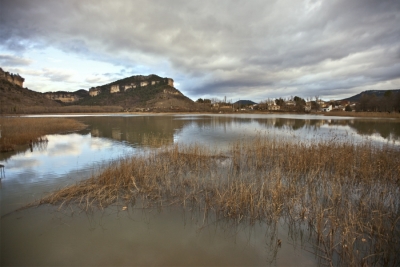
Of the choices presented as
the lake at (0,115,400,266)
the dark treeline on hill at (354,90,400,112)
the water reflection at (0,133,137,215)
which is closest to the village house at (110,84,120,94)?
the dark treeline on hill at (354,90,400,112)

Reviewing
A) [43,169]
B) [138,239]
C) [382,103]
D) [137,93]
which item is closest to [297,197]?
[138,239]

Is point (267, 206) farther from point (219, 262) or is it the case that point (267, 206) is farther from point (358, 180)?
point (358, 180)

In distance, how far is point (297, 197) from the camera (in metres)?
5.96

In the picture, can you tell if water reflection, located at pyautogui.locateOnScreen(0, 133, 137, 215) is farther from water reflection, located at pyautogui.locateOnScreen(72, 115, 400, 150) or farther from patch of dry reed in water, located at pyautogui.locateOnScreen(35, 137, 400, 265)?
water reflection, located at pyautogui.locateOnScreen(72, 115, 400, 150)

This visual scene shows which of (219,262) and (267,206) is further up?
(267,206)

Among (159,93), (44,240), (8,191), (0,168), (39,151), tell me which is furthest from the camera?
(159,93)

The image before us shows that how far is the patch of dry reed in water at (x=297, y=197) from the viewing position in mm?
4145

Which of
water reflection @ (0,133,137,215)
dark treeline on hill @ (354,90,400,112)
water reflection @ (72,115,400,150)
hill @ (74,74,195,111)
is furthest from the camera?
hill @ (74,74,195,111)

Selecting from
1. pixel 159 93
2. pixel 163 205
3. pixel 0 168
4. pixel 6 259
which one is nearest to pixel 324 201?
pixel 163 205

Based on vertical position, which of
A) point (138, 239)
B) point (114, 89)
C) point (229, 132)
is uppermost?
point (114, 89)

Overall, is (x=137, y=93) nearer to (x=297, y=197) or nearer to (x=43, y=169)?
(x=43, y=169)

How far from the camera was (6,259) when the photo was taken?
13.1ft

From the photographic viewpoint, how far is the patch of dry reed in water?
13.6ft

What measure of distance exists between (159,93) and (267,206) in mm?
141090
